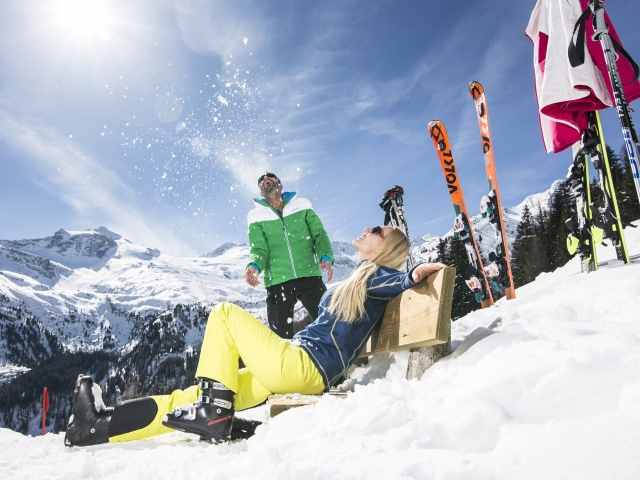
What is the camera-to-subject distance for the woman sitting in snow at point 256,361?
2.97 m

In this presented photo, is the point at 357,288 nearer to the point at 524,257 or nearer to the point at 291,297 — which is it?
the point at 291,297

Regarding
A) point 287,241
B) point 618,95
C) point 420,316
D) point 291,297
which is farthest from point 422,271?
point 618,95

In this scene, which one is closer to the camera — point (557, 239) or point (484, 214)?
point (484, 214)

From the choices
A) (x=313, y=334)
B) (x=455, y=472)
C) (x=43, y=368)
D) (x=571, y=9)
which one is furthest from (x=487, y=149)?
(x=43, y=368)

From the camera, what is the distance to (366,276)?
3281mm

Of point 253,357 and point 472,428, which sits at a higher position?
point 253,357

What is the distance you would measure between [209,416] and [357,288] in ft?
4.38

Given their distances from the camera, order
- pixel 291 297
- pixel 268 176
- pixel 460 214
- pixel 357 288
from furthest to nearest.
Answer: pixel 460 214 → pixel 268 176 → pixel 291 297 → pixel 357 288

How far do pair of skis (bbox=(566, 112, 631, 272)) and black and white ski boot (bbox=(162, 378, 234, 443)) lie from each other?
4.68 m

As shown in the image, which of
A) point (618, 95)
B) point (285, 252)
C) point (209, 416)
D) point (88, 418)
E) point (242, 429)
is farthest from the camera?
point (285, 252)

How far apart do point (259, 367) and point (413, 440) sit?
4.98 feet

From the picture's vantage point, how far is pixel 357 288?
3.22 metres

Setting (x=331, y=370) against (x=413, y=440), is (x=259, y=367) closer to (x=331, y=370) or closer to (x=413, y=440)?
(x=331, y=370)

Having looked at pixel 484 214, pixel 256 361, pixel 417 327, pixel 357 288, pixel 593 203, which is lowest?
pixel 256 361
